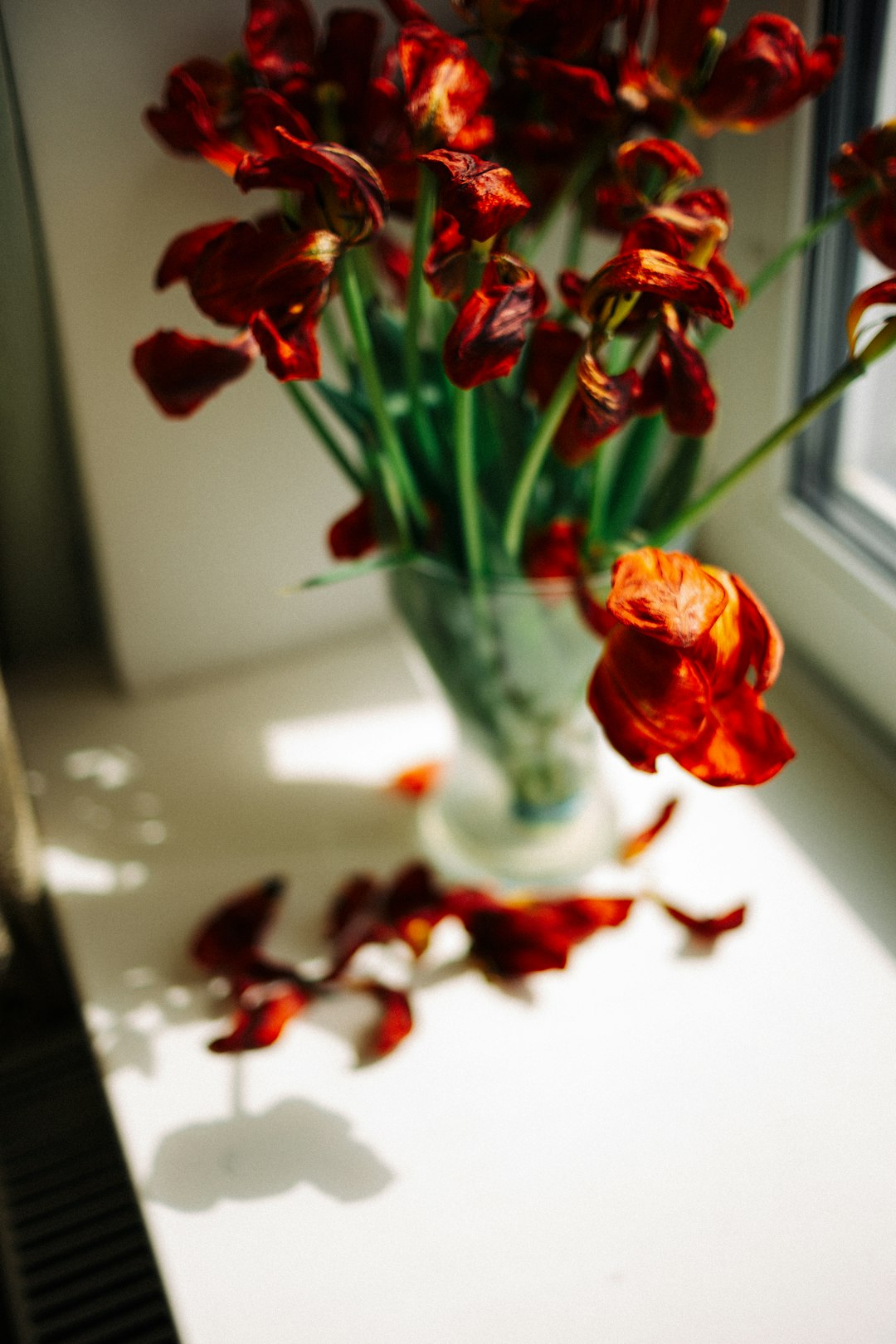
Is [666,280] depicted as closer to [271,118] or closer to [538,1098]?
[271,118]

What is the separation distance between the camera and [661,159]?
50cm

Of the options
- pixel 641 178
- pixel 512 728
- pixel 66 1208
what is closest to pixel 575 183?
pixel 641 178

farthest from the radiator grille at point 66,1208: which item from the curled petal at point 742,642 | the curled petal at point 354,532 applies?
the curled petal at point 742,642

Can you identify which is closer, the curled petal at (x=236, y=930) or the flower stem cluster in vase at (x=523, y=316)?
the flower stem cluster in vase at (x=523, y=316)

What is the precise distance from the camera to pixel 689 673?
17.1 inches

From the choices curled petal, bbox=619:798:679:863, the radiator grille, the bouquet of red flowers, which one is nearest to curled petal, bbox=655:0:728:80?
the bouquet of red flowers

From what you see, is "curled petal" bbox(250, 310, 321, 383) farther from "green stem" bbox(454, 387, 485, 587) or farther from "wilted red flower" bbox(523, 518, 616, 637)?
"wilted red flower" bbox(523, 518, 616, 637)

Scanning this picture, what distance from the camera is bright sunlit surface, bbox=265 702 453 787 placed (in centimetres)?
82

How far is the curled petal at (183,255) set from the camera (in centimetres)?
53

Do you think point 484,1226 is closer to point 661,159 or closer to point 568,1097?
point 568,1097

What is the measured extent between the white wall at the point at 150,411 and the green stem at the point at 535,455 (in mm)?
282

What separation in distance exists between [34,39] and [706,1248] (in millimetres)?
685

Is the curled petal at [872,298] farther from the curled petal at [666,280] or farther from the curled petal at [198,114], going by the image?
the curled petal at [198,114]

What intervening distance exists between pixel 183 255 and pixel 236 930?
1.18 ft
